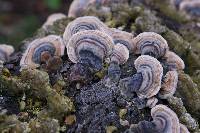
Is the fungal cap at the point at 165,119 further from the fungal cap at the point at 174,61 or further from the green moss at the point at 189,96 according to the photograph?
the fungal cap at the point at 174,61

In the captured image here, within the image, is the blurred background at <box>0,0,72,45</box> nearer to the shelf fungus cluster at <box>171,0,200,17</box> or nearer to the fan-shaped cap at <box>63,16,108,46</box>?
the shelf fungus cluster at <box>171,0,200,17</box>

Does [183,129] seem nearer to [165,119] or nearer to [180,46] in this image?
[165,119]

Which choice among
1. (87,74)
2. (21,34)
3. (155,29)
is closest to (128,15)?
(155,29)

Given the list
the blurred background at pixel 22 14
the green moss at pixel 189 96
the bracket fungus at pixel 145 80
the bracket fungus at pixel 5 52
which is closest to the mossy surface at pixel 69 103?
the green moss at pixel 189 96

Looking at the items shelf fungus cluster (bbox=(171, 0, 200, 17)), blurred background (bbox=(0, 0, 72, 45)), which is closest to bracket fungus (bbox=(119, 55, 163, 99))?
shelf fungus cluster (bbox=(171, 0, 200, 17))

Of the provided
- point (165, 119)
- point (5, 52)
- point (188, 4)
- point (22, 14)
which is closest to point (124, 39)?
point (165, 119)

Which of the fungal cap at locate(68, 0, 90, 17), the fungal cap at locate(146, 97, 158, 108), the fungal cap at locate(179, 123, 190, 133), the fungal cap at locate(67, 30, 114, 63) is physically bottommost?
the fungal cap at locate(179, 123, 190, 133)
